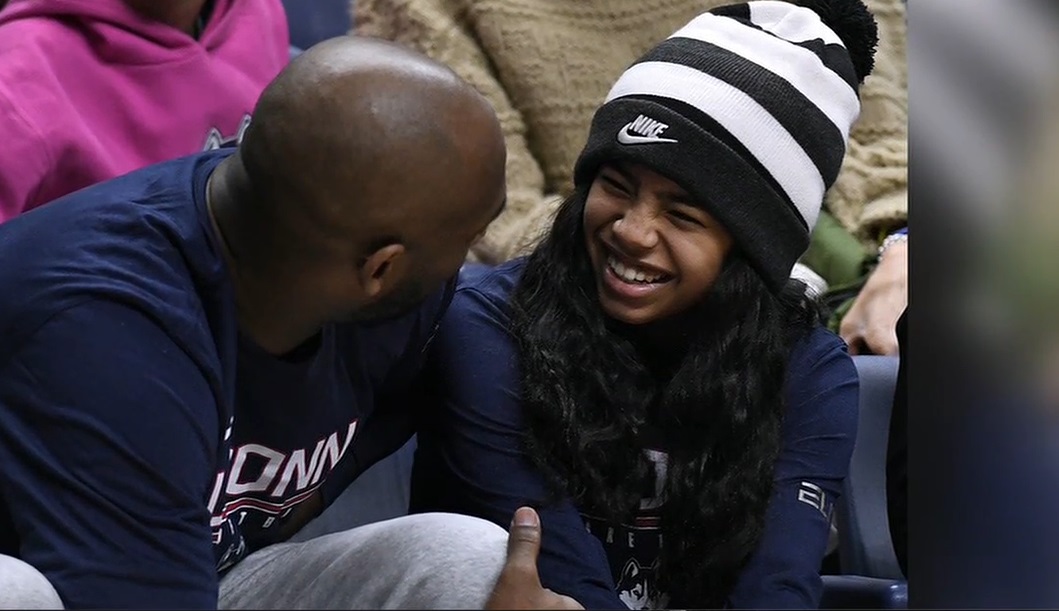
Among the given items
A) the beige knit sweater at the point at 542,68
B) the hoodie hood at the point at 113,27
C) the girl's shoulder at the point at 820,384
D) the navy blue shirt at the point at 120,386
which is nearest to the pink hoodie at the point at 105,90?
the hoodie hood at the point at 113,27

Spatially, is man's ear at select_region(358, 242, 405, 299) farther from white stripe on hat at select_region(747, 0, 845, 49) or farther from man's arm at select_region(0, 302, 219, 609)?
white stripe on hat at select_region(747, 0, 845, 49)

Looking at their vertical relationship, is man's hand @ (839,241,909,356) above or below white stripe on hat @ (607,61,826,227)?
below

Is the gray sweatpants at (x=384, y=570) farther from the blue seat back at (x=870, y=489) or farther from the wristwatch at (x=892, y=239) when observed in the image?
the wristwatch at (x=892, y=239)

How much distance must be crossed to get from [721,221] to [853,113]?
0.17 metres

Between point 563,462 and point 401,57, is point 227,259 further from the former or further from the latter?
point 563,462

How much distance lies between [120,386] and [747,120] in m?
0.58

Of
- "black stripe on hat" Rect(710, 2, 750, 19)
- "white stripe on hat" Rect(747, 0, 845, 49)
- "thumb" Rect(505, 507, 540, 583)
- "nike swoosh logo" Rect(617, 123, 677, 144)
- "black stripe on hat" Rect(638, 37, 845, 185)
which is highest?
"white stripe on hat" Rect(747, 0, 845, 49)

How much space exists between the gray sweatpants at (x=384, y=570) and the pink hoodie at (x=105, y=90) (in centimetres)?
44

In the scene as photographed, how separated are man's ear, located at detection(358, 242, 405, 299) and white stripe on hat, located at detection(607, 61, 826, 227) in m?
0.36

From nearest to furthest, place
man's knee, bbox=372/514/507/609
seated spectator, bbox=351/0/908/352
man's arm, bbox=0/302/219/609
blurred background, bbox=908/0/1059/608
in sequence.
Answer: blurred background, bbox=908/0/1059/608 → man's arm, bbox=0/302/219/609 → man's knee, bbox=372/514/507/609 → seated spectator, bbox=351/0/908/352

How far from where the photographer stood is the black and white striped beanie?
4.13 feet

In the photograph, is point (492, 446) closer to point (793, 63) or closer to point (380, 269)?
point (380, 269)

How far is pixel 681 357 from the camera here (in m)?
1.35

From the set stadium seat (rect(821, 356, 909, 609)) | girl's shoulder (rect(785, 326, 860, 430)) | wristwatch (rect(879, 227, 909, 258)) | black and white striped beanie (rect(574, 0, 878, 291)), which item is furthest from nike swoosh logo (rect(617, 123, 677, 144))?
wristwatch (rect(879, 227, 909, 258))
